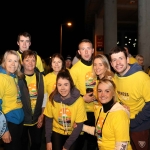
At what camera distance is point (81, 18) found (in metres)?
79.9

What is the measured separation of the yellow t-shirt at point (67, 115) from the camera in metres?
4.11

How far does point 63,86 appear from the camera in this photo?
4133 millimetres

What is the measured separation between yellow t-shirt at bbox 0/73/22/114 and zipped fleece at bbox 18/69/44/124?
1.37 feet

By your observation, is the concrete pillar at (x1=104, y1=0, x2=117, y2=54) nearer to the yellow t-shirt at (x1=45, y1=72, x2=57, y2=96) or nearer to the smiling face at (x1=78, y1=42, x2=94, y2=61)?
the yellow t-shirt at (x1=45, y1=72, x2=57, y2=96)

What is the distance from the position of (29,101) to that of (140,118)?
7.02 feet

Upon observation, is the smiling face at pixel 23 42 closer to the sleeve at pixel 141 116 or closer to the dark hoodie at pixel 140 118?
the dark hoodie at pixel 140 118

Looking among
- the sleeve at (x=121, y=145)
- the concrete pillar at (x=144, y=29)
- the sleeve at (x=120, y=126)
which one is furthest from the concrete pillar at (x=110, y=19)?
the sleeve at (x=121, y=145)

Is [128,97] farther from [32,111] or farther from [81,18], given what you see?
[81,18]

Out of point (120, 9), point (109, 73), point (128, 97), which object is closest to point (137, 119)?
point (128, 97)

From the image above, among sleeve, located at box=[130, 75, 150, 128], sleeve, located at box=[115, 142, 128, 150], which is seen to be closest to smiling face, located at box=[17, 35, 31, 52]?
sleeve, located at box=[130, 75, 150, 128]

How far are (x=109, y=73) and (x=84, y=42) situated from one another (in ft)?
2.95

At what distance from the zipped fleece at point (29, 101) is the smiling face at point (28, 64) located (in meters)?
0.21

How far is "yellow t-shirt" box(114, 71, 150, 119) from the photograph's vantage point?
365 cm

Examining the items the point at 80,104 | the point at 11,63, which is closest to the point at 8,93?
the point at 11,63
